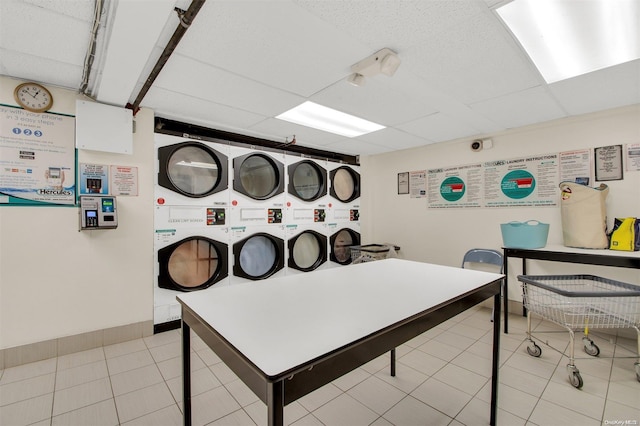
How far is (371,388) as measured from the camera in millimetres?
2078

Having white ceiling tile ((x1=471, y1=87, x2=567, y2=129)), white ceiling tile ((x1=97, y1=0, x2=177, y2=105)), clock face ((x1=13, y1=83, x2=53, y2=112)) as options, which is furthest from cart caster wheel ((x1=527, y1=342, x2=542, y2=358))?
clock face ((x1=13, y1=83, x2=53, y2=112))

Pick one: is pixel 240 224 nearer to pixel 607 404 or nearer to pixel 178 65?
pixel 178 65

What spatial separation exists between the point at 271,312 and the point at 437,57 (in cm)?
196

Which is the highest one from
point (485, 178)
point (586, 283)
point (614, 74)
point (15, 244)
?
point (614, 74)

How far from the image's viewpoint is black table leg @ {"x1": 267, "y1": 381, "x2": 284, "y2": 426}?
0.76 metres

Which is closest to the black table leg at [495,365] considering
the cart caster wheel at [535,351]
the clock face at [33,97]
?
the cart caster wheel at [535,351]

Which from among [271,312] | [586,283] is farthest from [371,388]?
[586,283]

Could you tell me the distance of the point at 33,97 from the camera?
7.52 ft

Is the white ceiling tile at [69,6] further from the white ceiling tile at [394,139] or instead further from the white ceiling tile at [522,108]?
the white ceiling tile at [522,108]

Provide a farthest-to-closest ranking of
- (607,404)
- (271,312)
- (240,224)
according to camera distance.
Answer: (240,224) → (607,404) → (271,312)

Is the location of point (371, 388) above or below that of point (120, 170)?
below

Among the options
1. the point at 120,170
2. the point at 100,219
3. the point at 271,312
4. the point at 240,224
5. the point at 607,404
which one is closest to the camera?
the point at 271,312

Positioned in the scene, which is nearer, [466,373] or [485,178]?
[466,373]

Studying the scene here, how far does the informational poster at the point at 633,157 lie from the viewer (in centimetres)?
277
